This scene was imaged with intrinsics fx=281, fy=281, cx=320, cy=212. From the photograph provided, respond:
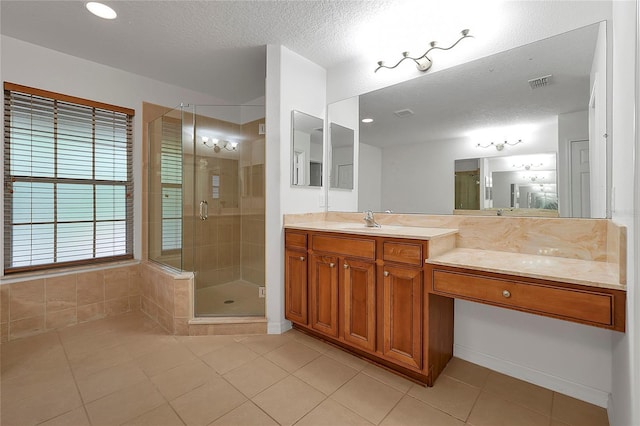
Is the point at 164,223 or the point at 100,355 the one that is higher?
the point at 164,223

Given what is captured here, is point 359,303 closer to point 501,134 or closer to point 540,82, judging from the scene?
point 501,134

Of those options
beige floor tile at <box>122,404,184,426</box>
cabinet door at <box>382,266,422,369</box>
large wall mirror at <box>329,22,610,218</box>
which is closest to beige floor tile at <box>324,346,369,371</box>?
cabinet door at <box>382,266,422,369</box>

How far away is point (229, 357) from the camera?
207 cm

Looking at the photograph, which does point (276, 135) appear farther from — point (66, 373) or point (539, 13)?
point (66, 373)

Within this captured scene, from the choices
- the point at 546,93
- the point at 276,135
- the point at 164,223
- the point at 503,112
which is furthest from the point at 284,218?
the point at 546,93

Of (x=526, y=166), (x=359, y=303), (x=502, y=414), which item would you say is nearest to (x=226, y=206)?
(x=359, y=303)

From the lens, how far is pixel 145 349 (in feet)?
7.16

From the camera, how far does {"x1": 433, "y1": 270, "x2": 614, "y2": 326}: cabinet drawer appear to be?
1.19 meters

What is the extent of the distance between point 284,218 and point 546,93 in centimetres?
206

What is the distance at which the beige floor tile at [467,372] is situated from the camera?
1.78 meters

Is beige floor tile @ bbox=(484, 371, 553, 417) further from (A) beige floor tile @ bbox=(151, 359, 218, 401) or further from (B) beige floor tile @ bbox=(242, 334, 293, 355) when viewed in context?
(A) beige floor tile @ bbox=(151, 359, 218, 401)

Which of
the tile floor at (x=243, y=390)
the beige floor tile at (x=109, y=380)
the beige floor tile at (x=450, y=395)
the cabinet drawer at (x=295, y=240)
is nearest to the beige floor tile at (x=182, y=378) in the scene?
the tile floor at (x=243, y=390)

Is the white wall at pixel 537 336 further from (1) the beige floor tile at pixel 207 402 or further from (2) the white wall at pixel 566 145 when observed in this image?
(1) the beige floor tile at pixel 207 402

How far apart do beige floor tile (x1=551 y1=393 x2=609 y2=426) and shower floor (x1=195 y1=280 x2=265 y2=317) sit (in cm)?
209
